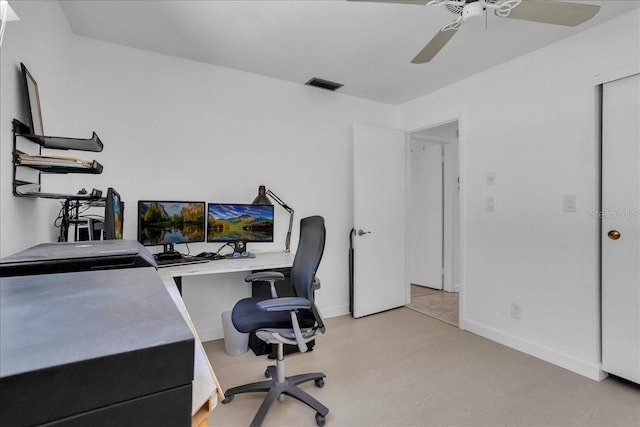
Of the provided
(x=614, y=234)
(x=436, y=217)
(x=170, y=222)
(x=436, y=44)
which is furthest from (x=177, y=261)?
(x=436, y=217)

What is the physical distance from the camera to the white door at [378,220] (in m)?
3.26

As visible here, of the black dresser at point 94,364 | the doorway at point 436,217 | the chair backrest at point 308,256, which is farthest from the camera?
the doorway at point 436,217

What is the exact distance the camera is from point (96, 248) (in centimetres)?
90

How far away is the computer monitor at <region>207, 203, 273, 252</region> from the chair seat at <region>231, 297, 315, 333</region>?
818mm

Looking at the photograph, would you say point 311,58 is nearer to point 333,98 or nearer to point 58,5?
point 333,98

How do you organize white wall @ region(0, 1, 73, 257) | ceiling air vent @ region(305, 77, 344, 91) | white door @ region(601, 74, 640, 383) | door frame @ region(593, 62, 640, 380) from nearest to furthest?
white wall @ region(0, 1, 73, 257) → white door @ region(601, 74, 640, 383) → door frame @ region(593, 62, 640, 380) → ceiling air vent @ region(305, 77, 344, 91)

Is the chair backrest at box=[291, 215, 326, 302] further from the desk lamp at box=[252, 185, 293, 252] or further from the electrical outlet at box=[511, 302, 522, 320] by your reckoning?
the electrical outlet at box=[511, 302, 522, 320]

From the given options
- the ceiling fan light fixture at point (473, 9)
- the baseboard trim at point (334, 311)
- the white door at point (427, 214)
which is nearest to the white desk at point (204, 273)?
the baseboard trim at point (334, 311)

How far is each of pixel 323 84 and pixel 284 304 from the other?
7.58 ft

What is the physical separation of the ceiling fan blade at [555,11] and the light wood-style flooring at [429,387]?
Answer: 2037mm

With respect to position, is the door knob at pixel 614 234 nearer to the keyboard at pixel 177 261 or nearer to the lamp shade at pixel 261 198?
the lamp shade at pixel 261 198

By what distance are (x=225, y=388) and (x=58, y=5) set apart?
8.19 ft

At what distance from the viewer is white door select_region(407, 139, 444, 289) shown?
4.45m

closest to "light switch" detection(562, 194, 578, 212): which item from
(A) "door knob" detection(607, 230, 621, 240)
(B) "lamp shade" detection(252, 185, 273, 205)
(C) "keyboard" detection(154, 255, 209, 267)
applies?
(A) "door knob" detection(607, 230, 621, 240)
